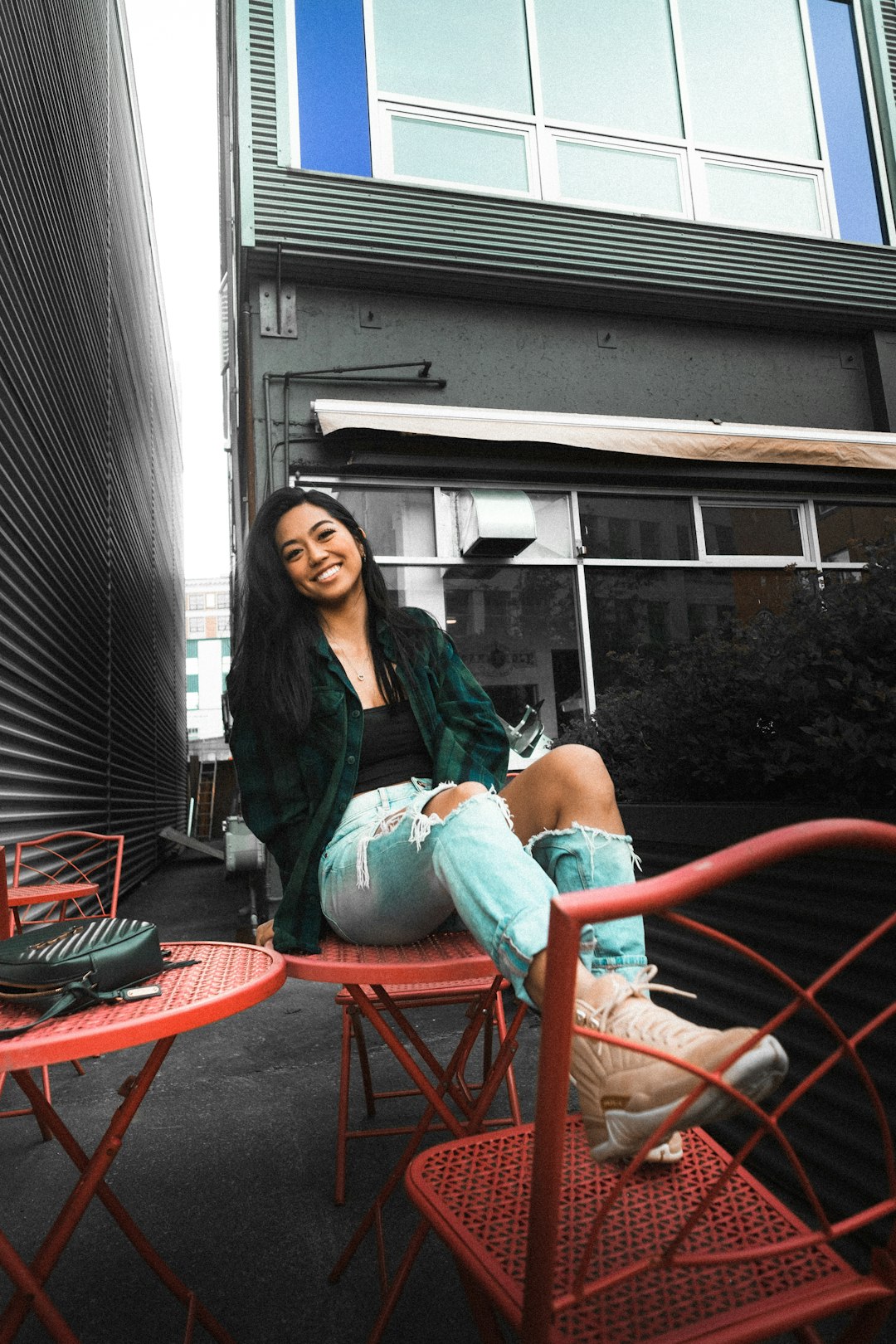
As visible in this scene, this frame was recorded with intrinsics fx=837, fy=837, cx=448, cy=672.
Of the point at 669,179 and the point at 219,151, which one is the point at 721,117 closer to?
the point at 669,179

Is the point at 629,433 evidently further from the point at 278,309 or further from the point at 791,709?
the point at 791,709

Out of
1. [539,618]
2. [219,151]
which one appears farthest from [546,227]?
[219,151]

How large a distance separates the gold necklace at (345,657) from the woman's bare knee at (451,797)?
0.73 meters

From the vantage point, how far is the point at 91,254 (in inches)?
274

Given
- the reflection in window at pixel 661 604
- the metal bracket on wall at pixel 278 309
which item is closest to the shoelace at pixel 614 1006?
the reflection in window at pixel 661 604

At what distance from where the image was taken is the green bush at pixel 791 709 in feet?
6.09

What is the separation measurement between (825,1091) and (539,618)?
5116mm

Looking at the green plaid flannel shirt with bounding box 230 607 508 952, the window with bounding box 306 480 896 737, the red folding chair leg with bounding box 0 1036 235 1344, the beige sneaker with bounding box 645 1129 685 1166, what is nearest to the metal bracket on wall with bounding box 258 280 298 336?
the window with bounding box 306 480 896 737

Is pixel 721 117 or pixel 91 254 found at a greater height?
pixel 721 117

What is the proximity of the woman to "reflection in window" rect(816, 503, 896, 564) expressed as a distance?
20.5 feet

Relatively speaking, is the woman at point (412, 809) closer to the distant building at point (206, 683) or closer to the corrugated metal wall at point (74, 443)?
the corrugated metal wall at point (74, 443)

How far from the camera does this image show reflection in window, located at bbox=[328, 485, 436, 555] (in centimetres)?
641

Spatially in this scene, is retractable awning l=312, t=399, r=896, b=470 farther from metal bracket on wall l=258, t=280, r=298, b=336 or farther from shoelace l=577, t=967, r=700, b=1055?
shoelace l=577, t=967, r=700, b=1055

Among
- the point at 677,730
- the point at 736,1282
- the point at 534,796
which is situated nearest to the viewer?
the point at 736,1282
